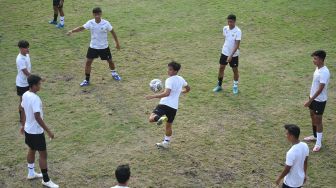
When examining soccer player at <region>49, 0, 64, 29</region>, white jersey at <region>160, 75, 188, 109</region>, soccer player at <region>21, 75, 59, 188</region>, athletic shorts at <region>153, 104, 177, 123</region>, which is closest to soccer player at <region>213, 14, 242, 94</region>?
white jersey at <region>160, 75, 188, 109</region>

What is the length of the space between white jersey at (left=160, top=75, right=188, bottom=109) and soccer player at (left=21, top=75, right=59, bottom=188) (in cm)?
268

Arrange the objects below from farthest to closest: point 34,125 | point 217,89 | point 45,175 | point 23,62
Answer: point 217,89 → point 23,62 → point 45,175 → point 34,125

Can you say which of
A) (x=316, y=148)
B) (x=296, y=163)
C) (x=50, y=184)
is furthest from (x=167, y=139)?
(x=296, y=163)

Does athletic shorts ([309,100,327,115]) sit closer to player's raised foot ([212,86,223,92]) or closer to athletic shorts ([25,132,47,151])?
player's raised foot ([212,86,223,92])

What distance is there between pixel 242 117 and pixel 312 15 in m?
9.59

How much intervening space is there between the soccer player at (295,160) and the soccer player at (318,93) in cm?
257

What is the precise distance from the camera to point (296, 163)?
7230mm

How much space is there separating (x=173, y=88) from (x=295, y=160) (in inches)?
131

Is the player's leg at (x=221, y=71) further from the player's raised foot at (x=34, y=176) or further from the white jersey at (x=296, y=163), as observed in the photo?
the player's raised foot at (x=34, y=176)

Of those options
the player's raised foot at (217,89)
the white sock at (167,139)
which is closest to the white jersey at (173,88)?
the white sock at (167,139)

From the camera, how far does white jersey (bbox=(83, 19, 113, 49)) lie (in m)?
12.6

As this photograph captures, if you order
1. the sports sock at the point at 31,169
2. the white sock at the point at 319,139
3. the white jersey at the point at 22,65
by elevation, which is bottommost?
the sports sock at the point at 31,169

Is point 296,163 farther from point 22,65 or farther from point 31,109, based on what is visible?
point 22,65

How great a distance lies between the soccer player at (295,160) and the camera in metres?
7.15
